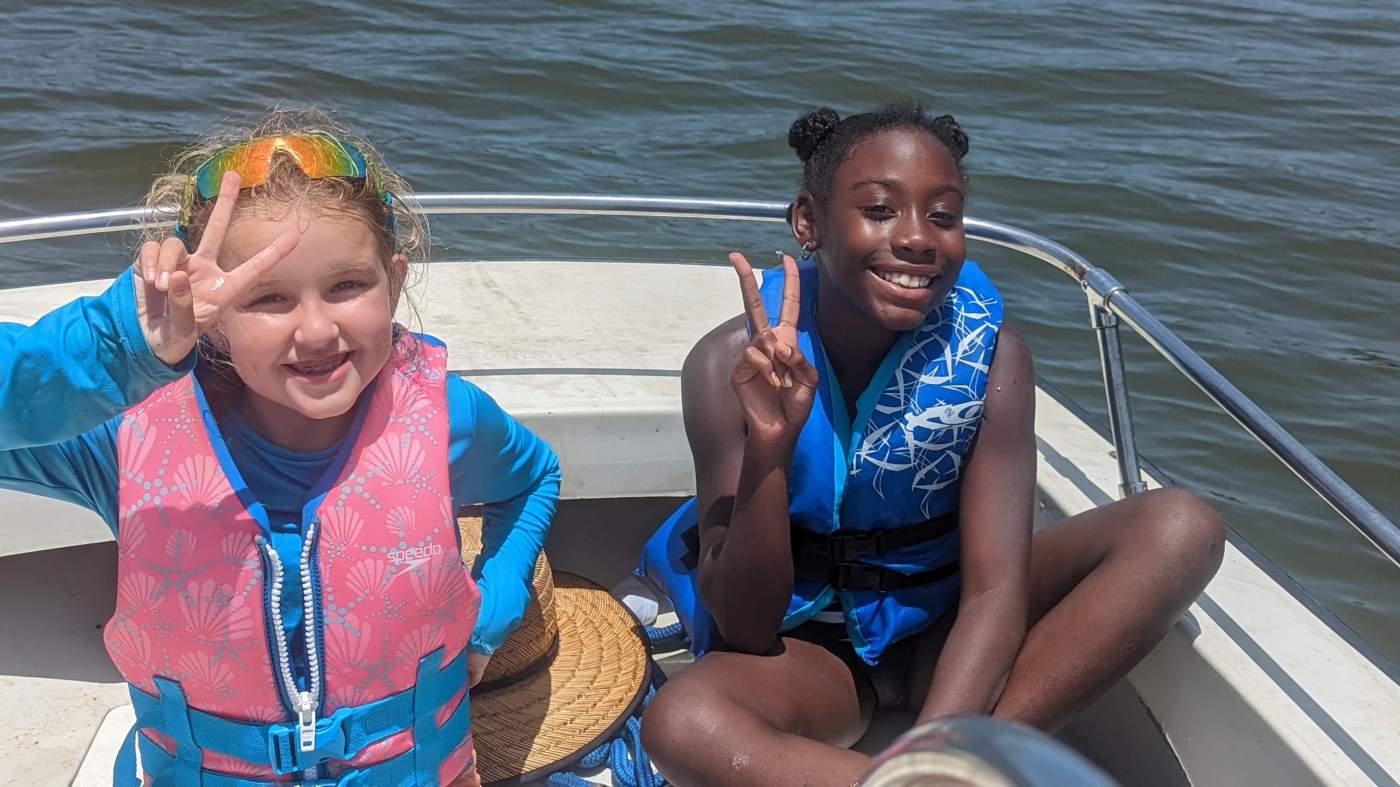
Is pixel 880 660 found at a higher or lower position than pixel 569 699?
higher

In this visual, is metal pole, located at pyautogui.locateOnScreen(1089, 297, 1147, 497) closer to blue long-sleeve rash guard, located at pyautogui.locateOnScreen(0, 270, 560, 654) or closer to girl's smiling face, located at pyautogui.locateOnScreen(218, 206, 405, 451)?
blue long-sleeve rash guard, located at pyautogui.locateOnScreen(0, 270, 560, 654)

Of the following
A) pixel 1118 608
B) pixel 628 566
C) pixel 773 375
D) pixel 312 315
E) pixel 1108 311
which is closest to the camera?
pixel 312 315

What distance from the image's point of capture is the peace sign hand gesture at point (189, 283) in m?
1.37

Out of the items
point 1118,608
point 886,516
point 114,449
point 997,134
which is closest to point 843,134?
point 886,516

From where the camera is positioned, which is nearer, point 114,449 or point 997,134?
point 114,449

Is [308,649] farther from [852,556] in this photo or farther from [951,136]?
[951,136]

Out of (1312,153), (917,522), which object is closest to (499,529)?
(917,522)

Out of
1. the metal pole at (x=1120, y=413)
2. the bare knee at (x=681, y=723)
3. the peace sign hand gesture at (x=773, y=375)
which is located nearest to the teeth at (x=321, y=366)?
the peace sign hand gesture at (x=773, y=375)

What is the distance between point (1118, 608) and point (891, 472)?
386 millimetres

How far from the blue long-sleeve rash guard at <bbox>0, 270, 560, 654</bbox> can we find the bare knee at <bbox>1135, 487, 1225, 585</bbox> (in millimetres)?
894

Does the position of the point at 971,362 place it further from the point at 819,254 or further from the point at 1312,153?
the point at 1312,153

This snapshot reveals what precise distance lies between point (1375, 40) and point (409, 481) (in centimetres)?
892

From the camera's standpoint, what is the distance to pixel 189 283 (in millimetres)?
1379

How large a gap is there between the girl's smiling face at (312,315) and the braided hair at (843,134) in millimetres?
798
